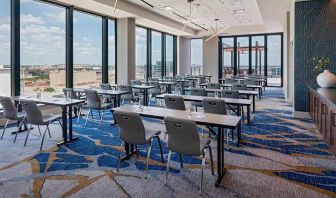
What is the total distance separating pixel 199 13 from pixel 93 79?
509cm

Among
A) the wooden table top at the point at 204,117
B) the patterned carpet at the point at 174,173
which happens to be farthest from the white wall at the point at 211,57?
the wooden table top at the point at 204,117

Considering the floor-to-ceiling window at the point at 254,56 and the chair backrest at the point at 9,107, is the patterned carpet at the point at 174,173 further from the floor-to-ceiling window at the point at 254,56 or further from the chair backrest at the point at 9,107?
the floor-to-ceiling window at the point at 254,56

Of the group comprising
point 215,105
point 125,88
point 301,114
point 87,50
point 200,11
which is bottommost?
point 301,114

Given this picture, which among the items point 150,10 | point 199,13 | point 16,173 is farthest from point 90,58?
point 16,173

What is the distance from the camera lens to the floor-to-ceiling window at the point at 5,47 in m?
6.66

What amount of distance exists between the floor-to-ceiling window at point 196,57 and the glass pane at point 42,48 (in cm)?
1126

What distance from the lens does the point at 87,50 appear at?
31.3ft

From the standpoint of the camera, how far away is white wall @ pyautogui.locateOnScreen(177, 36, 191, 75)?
17.1m

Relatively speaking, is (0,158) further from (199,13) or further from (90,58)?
(199,13)

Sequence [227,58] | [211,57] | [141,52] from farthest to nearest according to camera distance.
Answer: [227,58] < [211,57] < [141,52]

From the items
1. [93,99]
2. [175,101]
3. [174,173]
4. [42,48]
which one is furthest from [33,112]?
[42,48]

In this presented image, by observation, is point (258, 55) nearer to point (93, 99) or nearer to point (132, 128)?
point (93, 99)

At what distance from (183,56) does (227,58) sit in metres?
3.01

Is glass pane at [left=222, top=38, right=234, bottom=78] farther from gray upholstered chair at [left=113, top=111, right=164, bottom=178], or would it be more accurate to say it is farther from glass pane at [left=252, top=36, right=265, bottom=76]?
gray upholstered chair at [left=113, top=111, right=164, bottom=178]
